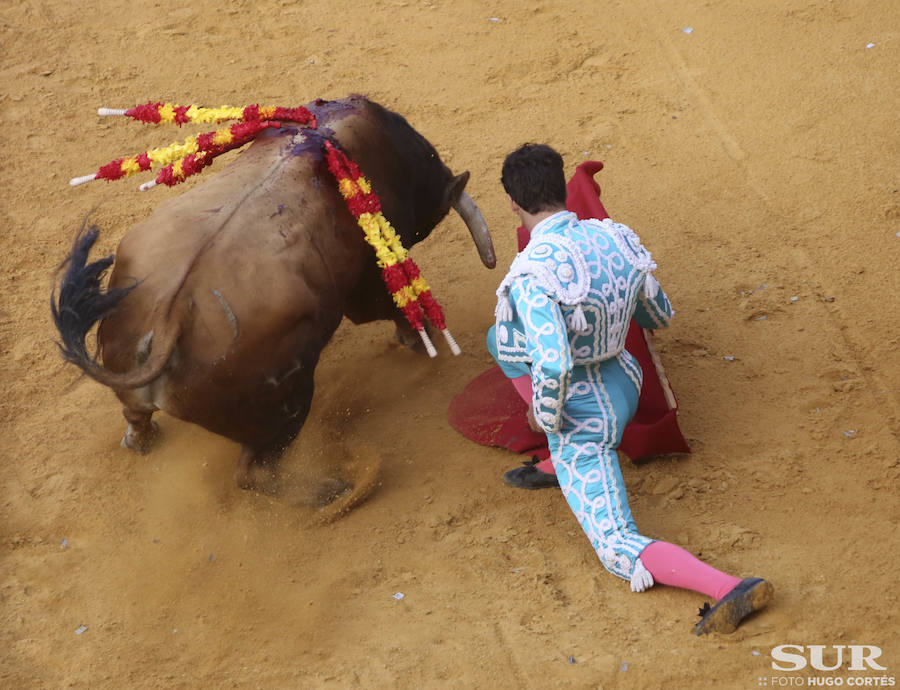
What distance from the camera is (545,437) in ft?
14.1

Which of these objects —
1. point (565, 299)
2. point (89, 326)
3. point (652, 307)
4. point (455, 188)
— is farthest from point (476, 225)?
point (89, 326)

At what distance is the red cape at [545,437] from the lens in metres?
4.04

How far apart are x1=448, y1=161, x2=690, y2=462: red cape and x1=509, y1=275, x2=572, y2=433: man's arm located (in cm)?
74

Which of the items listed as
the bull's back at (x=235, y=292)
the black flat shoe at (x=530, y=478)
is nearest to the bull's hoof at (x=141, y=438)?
the bull's back at (x=235, y=292)

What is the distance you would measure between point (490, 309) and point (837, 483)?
6.68ft

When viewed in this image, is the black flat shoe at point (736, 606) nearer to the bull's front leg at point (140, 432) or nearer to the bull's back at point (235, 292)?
the bull's back at point (235, 292)

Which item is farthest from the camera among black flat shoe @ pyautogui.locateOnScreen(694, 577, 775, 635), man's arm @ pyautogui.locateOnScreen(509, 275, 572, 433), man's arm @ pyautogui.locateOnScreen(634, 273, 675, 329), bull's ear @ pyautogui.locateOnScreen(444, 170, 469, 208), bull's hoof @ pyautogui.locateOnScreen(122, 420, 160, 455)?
bull's ear @ pyautogui.locateOnScreen(444, 170, 469, 208)

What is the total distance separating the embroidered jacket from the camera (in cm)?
337

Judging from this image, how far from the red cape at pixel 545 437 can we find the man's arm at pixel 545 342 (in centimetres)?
74

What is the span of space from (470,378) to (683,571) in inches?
71.0

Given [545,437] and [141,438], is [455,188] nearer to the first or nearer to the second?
[545,437]

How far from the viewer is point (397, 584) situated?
3703mm

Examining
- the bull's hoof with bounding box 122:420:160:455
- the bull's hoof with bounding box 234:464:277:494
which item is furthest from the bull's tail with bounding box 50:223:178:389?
the bull's hoof with bounding box 122:420:160:455

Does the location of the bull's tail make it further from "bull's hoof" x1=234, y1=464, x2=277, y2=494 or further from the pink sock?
the pink sock
